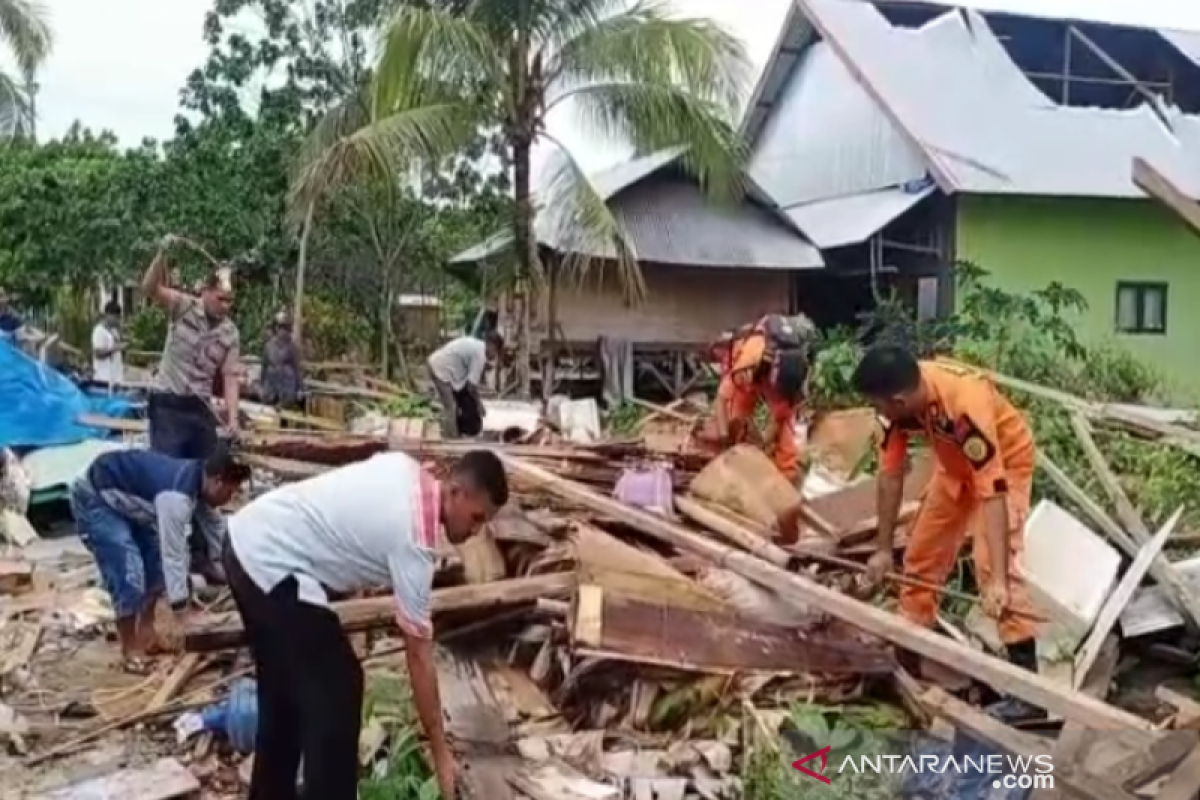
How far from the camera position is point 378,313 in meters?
19.8

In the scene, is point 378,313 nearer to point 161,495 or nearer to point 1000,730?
point 161,495

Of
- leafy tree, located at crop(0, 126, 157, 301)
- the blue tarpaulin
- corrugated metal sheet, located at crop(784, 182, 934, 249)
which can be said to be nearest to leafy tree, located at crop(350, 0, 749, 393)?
corrugated metal sheet, located at crop(784, 182, 934, 249)

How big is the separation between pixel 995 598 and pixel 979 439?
59 cm

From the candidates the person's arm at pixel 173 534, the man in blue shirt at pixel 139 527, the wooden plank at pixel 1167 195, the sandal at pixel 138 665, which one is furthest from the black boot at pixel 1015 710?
the sandal at pixel 138 665

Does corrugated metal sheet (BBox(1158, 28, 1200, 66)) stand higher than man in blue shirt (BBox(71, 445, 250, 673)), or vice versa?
corrugated metal sheet (BBox(1158, 28, 1200, 66))

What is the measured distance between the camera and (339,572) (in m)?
3.64

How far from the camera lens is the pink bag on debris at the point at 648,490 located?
661 centimetres

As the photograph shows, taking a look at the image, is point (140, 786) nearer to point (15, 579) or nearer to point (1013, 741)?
point (1013, 741)

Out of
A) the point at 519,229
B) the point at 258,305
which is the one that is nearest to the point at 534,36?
the point at 519,229

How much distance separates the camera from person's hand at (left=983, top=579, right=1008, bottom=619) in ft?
15.4

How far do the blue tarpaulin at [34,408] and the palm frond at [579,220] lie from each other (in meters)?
5.07

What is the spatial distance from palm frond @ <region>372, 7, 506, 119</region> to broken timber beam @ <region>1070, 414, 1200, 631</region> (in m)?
7.09

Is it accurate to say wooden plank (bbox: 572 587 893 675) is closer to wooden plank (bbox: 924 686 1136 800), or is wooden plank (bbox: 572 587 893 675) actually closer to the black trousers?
wooden plank (bbox: 924 686 1136 800)

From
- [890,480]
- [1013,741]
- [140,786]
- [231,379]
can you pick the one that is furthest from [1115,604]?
[231,379]
